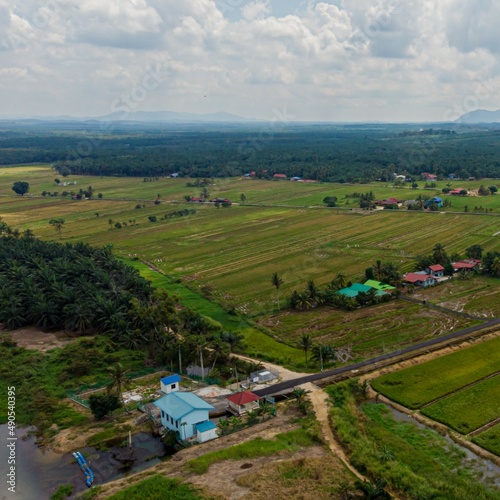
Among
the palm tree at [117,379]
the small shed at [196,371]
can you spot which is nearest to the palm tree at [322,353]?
the small shed at [196,371]

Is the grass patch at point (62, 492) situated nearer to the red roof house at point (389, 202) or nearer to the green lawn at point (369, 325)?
the green lawn at point (369, 325)

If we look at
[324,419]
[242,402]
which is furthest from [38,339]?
[324,419]

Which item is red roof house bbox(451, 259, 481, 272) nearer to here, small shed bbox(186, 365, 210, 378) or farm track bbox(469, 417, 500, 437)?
farm track bbox(469, 417, 500, 437)

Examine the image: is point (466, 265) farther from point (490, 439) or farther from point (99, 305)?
point (99, 305)

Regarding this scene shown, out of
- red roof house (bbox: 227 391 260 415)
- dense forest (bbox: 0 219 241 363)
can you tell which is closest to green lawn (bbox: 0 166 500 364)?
dense forest (bbox: 0 219 241 363)

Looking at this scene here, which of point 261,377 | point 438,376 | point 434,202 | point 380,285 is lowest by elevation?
point 438,376
